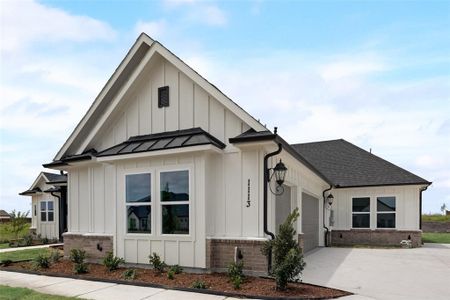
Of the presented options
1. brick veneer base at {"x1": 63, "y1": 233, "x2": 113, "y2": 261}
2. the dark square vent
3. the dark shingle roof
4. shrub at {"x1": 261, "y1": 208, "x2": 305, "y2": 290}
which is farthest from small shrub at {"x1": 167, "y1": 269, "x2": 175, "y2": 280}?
the dark shingle roof

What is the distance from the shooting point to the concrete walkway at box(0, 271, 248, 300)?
252 inches

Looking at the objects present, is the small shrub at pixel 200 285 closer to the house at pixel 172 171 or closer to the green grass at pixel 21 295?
Answer: the house at pixel 172 171

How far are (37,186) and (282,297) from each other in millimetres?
19169

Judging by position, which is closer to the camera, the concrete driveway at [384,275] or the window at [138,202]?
the concrete driveway at [384,275]

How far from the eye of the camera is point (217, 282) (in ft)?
23.8

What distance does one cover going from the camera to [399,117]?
15312 millimetres

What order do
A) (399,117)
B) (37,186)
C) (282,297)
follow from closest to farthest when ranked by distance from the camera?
(282,297), (399,117), (37,186)

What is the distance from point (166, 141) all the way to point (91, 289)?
12.4 feet

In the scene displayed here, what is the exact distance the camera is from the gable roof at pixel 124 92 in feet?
27.8

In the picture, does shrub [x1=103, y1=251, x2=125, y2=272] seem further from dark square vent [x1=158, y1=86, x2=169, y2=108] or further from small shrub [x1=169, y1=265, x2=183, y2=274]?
dark square vent [x1=158, y1=86, x2=169, y2=108]

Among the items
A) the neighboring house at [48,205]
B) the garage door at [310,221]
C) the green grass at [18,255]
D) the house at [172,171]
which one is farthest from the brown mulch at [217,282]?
the neighboring house at [48,205]

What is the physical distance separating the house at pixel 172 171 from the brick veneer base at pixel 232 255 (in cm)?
2

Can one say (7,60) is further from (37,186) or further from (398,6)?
(37,186)

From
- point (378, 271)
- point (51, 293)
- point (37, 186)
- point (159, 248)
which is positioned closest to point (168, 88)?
point (159, 248)
